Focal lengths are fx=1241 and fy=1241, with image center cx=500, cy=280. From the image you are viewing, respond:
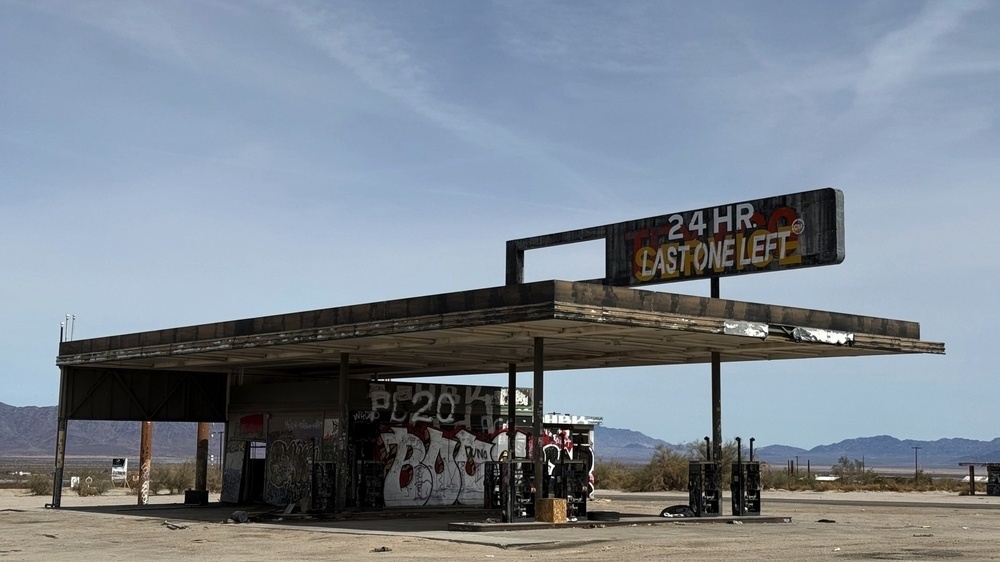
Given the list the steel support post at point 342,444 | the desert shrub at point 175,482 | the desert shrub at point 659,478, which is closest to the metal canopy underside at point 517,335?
the steel support post at point 342,444

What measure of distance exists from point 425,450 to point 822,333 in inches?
530

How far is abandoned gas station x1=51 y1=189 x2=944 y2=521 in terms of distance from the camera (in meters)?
24.7

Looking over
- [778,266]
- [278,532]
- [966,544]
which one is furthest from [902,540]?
[278,532]

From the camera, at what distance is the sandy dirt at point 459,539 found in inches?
805

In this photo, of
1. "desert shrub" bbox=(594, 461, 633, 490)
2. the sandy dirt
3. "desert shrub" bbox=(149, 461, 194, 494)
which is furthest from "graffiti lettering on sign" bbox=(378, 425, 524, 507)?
"desert shrub" bbox=(594, 461, 633, 490)

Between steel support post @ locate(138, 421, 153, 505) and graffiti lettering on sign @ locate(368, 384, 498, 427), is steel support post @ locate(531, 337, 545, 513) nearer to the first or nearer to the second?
graffiti lettering on sign @ locate(368, 384, 498, 427)

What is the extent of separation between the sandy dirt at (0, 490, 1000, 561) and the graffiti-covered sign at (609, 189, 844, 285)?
601 cm

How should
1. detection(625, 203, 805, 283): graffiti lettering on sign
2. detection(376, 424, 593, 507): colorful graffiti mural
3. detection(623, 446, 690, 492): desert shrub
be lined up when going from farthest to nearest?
detection(623, 446, 690, 492): desert shrub
detection(376, 424, 593, 507): colorful graffiti mural
detection(625, 203, 805, 283): graffiti lettering on sign

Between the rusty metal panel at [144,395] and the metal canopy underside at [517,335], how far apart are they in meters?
0.84

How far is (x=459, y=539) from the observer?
75.1 ft

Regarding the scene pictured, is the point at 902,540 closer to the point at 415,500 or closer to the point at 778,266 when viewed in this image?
the point at 778,266

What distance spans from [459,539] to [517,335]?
4953mm

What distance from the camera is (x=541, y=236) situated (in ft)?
108

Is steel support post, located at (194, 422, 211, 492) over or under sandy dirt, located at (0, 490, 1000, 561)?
over
